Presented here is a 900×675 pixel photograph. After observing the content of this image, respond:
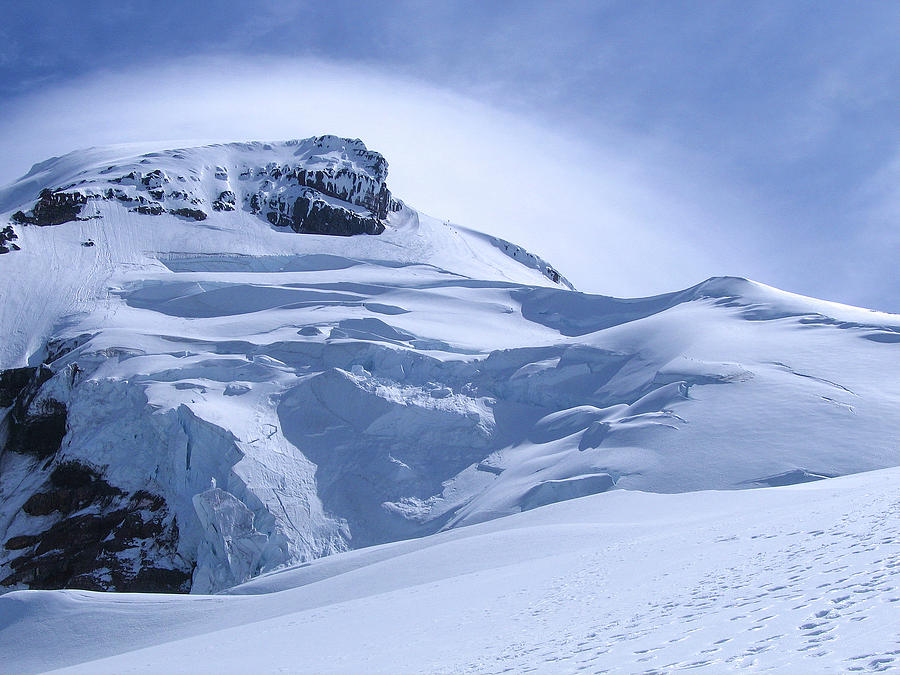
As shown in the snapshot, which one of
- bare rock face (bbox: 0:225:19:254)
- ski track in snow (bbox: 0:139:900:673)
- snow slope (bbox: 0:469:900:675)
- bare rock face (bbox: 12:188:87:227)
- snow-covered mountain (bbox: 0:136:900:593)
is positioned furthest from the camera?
bare rock face (bbox: 12:188:87:227)

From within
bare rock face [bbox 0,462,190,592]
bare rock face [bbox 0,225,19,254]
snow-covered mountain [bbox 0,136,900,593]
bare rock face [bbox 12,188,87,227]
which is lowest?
bare rock face [bbox 0,462,190,592]

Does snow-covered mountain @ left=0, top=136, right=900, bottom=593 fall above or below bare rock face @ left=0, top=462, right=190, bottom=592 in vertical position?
above

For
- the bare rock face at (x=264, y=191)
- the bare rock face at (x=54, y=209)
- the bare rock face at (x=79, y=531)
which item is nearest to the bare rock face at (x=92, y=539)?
the bare rock face at (x=79, y=531)

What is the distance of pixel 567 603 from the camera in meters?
9.75

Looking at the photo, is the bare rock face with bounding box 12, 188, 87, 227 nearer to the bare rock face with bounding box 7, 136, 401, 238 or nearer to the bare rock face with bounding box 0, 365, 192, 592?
the bare rock face with bounding box 7, 136, 401, 238

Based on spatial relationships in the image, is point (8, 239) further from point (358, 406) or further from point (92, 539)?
point (358, 406)

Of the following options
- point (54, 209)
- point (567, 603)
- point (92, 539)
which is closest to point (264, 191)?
point (54, 209)

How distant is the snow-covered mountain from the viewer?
69.7ft

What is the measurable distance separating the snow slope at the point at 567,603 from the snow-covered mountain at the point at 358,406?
11.8ft

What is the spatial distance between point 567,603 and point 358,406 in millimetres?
17201

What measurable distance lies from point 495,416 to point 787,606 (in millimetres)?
20242

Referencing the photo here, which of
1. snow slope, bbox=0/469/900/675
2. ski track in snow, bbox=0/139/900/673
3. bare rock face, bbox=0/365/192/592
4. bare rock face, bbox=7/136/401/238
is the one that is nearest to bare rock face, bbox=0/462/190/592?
bare rock face, bbox=0/365/192/592

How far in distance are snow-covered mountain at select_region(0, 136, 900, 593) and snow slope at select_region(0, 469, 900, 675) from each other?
141 inches

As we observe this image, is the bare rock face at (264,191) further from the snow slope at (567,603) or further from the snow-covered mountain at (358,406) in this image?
the snow slope at (567,603)
